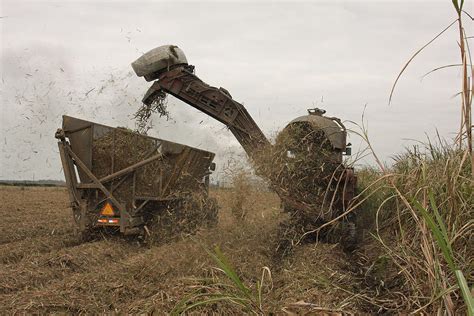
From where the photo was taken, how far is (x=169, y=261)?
5695 mm

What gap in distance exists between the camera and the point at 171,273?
5.20 metres

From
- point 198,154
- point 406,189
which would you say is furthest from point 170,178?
point 406,189

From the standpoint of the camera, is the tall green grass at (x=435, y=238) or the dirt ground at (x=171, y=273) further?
the dirt ground at (x=171, y=273)

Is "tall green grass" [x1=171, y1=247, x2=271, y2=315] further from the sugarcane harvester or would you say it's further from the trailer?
the trailer

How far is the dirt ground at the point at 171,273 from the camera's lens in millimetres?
3863

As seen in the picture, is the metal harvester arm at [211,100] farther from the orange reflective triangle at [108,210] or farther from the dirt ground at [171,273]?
the orange reflective triangle at [108,210]

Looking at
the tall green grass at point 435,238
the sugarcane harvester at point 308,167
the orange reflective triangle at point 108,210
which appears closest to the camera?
the tall green grass at point 435,238

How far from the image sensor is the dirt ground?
3.86 m

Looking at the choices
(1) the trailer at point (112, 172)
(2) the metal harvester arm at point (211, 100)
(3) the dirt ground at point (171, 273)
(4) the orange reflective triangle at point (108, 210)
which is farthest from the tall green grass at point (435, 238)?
(4) the orange reflective triangle at point (108, 210)

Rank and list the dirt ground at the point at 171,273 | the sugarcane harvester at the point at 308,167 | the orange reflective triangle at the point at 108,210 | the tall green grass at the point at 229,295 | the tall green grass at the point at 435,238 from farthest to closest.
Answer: the orange reflective triangle at the point at 108,210 → the sugarcane harvester at the point at 308,167 → the dirt ground at the point at 171,273 → the tall green grass at the point at 435,238 → the tall green grass at the point at 229,295

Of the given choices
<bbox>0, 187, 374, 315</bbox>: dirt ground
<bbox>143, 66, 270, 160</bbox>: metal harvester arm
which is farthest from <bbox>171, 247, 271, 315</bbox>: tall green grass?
<bbox>143, 66, 270, 160</bbox>: metal harvester arm

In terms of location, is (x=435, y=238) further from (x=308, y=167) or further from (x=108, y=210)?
(x=108, y=210)

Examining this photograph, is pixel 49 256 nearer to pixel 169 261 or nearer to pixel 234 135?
pixel 169 261

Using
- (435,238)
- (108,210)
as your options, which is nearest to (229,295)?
(435,238)
